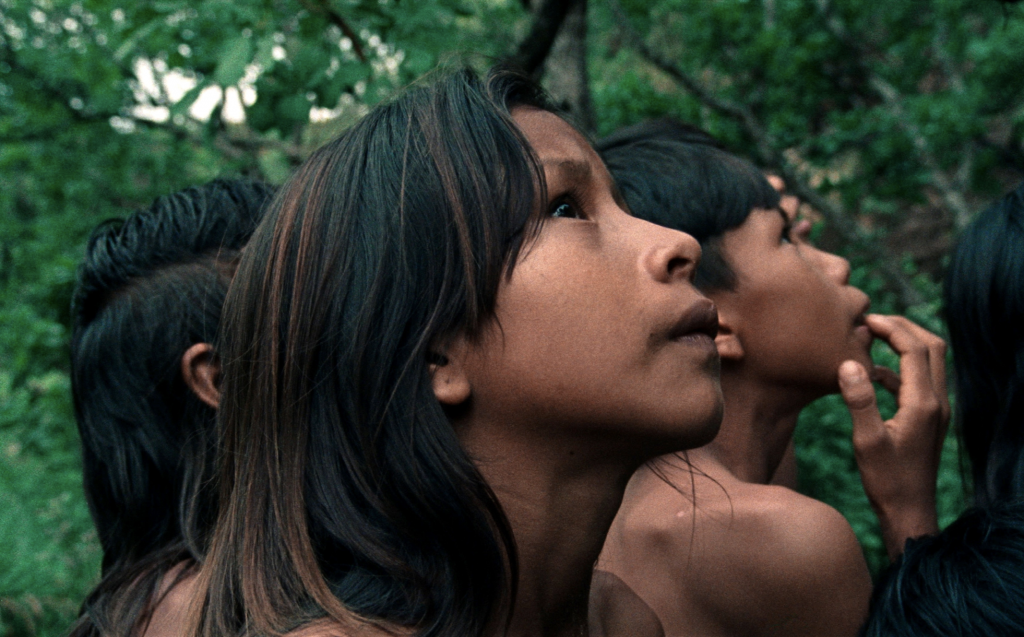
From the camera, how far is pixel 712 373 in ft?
5.41

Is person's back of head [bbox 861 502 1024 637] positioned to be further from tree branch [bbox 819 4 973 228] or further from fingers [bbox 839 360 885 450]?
tree branch [bbox 819 4 973 228]

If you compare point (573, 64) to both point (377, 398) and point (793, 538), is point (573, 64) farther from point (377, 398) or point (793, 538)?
point (377, 398)

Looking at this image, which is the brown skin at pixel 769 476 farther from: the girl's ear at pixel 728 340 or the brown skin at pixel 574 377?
the brown skin at pixel 574 377

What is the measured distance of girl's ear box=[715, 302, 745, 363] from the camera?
98.3 inches

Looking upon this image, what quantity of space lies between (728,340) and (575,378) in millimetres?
1081

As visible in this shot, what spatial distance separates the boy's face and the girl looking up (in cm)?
89

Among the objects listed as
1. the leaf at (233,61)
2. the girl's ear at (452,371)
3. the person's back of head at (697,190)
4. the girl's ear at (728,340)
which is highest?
the leaf at (233,61)

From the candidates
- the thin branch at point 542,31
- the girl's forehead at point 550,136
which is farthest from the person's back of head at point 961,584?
the thin branch at point 542,31

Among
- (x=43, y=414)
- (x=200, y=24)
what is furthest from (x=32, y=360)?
(x=200, y=24)

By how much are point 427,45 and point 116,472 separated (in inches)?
65.6

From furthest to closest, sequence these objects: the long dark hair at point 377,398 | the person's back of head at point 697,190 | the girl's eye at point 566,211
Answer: the person's back of head at point 697,190 < the girl's eye at point 566,211 < the long dark hair at point 377,398

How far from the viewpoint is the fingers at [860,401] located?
96.9 inches

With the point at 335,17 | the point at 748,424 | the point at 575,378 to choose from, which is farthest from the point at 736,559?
the point at 335,17

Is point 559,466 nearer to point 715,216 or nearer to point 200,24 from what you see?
point 715,216
